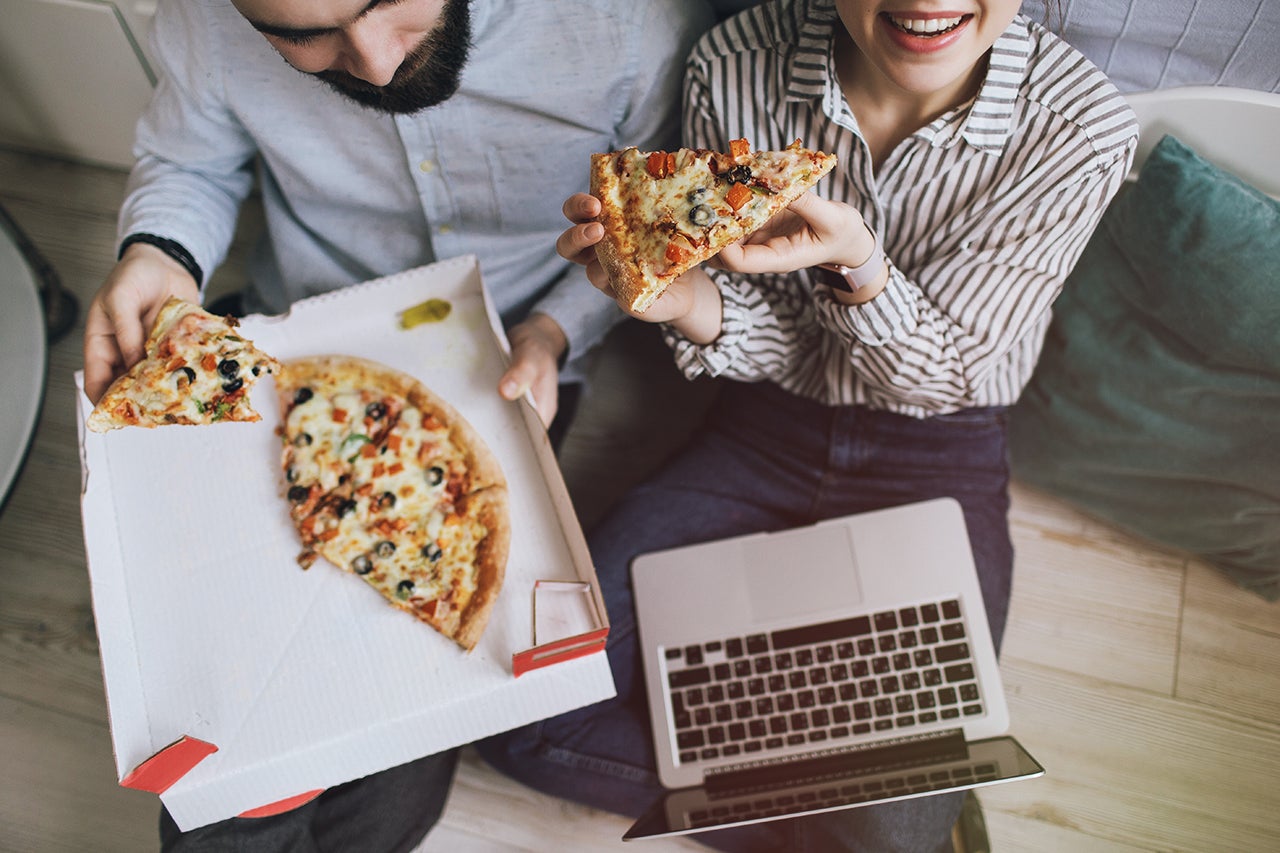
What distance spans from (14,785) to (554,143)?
1.72 m

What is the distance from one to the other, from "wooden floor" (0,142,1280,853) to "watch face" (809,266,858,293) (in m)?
0.95

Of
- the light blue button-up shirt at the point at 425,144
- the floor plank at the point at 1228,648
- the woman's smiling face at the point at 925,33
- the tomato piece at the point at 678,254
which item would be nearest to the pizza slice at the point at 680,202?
the tomato piece at the point at 678,254

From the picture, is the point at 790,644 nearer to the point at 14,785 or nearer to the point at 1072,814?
the point at 1072,814

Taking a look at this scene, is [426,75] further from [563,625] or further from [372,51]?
[563,625]

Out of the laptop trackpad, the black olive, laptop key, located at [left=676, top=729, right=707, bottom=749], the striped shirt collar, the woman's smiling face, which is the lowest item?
laptop key, located at [left=676, top=729, right=707, bottom=749]

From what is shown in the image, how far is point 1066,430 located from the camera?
1675 millimetres

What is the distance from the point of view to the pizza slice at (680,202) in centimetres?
108

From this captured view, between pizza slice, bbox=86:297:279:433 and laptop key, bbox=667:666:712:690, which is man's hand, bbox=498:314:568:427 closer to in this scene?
pizza slice, bbox=86:297:279:433

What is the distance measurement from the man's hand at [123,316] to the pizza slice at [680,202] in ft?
2.39

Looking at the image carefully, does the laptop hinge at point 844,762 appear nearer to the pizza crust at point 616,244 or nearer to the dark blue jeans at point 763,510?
the dark blue jeans at point 763,510

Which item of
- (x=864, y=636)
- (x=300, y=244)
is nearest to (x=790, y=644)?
(x=864, y=636)

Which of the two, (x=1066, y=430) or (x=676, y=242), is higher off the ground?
(x=676, y=242)

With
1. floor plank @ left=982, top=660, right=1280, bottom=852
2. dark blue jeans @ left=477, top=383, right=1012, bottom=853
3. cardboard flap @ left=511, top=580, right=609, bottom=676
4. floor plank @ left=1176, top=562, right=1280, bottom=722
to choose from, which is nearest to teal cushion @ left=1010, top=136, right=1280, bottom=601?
floor plank @ left=1176, top=562, right=1280, bottom=722

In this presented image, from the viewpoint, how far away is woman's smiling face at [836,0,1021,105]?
0.97 metres
